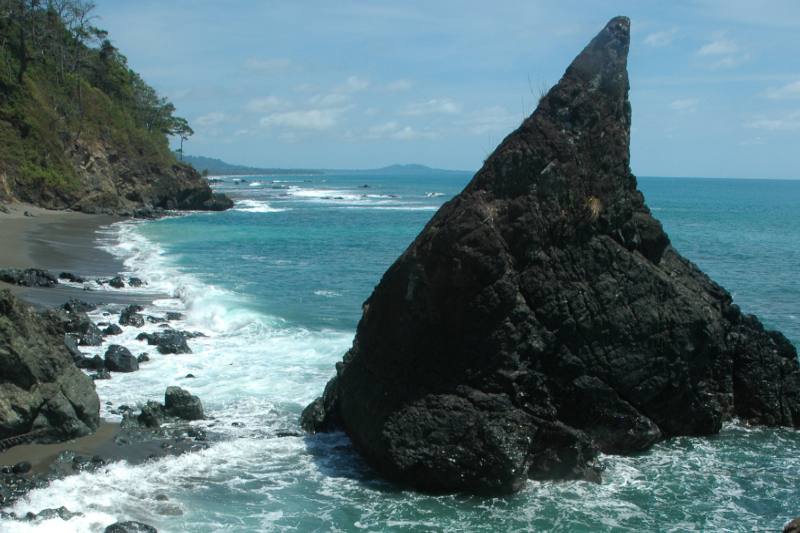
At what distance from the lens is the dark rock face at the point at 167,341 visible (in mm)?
14305

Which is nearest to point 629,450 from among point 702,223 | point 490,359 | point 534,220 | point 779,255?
point 490,359

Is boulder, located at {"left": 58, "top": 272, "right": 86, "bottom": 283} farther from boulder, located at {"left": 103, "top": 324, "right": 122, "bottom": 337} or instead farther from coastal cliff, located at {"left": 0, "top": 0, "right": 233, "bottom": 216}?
coastal cliff, located at {"left": 0, "top": 0, "right": 233, "bottom": 216}

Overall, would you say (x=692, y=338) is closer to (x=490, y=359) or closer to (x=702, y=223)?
(x=490, y=359)

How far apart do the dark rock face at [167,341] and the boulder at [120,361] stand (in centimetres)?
107

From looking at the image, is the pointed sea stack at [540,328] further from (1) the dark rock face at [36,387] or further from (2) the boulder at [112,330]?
(2) the boulder at [112,330]

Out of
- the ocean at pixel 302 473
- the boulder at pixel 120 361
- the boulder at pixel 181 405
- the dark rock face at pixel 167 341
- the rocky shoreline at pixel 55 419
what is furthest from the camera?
the dark rock face at pixel 167 341

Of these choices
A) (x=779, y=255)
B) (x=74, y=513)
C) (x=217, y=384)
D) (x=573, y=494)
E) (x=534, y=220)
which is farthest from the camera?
(x=779, y=255)

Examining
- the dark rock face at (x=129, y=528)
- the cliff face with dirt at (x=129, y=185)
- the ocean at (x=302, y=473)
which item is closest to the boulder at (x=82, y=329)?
the ocean at (x=302, y=473)

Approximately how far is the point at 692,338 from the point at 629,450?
1852 mm

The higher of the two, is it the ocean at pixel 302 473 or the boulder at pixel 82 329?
the boulder at pixel 82 329

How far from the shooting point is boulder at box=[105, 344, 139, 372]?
1284 cm

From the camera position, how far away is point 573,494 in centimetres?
802

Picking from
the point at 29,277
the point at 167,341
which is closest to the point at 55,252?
the point at 29,277

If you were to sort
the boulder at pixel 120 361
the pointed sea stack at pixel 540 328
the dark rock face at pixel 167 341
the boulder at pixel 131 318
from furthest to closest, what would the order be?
the boulder at pixel 131 318
the dark rock face at pixel 167 341
the boulder at pixel 120 361
the pointed sea stack at pixel 540 328
